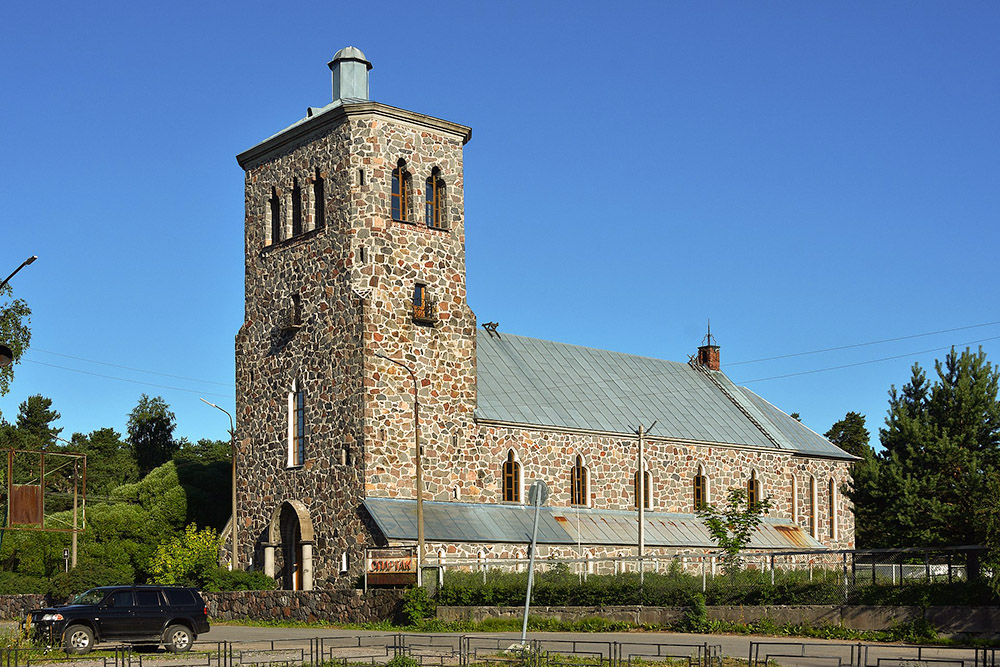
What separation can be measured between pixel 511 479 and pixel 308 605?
10870mm

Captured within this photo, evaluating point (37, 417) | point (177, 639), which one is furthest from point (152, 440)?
point (177, 639)

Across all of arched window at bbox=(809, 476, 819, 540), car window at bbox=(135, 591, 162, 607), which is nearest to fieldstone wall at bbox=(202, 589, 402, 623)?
car window at bbox=(135, 591, 162, 607)

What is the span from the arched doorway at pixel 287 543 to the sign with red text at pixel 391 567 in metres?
4.24

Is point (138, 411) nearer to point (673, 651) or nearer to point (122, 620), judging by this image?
point (122, 620)

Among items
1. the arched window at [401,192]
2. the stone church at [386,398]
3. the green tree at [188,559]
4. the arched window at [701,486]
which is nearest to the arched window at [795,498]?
the stone church at [386,398]

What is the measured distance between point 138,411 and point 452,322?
47.9 metres

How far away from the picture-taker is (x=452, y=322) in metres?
49.3

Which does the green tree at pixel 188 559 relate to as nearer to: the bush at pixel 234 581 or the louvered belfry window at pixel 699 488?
the bush at pixel 234 581

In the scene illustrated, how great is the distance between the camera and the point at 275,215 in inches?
2028

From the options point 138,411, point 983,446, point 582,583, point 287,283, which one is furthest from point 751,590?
point 138,411

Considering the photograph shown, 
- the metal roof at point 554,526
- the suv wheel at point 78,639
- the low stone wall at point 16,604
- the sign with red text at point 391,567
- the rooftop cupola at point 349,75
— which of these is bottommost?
the low stone wall at point 16,604

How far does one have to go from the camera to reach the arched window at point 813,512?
61719 mm

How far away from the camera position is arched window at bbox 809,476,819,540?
61.7 metres

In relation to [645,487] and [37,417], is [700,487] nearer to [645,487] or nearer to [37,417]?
[645,487]
